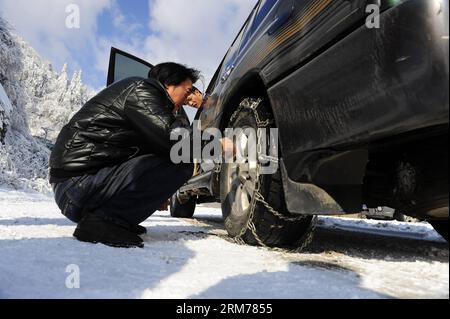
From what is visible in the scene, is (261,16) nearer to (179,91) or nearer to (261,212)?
(179,91)

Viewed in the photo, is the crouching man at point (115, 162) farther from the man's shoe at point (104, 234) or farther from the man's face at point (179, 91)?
the man's face at point (179, 91)

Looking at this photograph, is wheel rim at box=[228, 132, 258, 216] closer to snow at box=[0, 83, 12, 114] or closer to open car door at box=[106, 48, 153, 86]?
open car door at box=[106, 48, 153, 86]

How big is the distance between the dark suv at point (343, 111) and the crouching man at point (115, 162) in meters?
0.51

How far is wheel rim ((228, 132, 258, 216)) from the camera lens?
6.98 ft

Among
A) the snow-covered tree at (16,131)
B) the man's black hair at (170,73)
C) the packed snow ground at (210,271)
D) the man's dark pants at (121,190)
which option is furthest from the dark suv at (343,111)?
the snow-covered tree at (16,131)

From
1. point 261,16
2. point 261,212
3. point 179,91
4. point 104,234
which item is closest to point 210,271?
point 261,212

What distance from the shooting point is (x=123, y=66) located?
15.8 feet

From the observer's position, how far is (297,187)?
5.45ft

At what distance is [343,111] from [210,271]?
0.76 m

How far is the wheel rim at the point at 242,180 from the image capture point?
6.98ft

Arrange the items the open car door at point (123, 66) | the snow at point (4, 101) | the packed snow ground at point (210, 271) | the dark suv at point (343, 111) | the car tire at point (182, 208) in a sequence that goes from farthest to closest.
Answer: the snow at point (4, 101)
the car tire at point (182, 208)
the open car door at point (123, 66)
the packed snow ground at point (210, 271)
the dark suv at point (343, 111)
